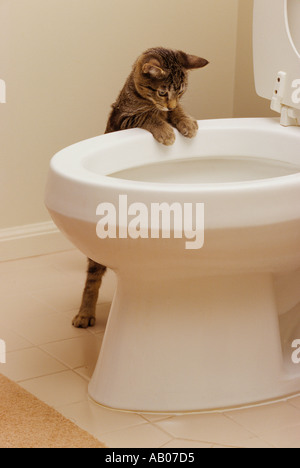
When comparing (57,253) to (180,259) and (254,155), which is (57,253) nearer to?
(254,155)

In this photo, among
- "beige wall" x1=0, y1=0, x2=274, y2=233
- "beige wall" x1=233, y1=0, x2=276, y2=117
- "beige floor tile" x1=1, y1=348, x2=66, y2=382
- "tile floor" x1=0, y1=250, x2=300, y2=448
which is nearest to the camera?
"tile floor" x1=0, y1=250, x2=300, y2=448

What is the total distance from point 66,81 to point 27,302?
0.63 m

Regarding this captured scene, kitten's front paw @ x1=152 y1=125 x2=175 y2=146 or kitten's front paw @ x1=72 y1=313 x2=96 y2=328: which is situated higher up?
kitten's front paw @ x1=152 y1=125 x2=175 y2=146

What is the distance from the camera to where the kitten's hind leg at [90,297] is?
1.84 metres

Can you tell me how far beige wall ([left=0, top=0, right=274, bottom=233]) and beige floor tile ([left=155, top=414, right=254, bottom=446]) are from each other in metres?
0.99

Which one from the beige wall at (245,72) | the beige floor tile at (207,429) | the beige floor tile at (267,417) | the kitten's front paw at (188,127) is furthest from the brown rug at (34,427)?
the beige wall at (245,72)

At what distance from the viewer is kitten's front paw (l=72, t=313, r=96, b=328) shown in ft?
6.21

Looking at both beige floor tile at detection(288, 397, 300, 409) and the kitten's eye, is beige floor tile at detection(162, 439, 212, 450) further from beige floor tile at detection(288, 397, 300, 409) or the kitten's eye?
the kitten's eye

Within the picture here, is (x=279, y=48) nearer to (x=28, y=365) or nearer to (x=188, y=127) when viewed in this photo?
(x=188, y=127)

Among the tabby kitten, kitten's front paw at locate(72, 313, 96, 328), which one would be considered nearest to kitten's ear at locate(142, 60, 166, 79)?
the tabby kitten

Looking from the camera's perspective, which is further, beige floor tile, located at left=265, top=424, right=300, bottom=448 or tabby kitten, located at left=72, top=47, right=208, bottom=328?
tabby kitten, located at left=72, top=47, right=208, bottom=328

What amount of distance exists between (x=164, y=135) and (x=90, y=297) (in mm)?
441

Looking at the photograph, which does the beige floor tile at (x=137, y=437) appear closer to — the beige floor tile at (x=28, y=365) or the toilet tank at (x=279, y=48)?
the beige floor tile at (x=28, y=365)

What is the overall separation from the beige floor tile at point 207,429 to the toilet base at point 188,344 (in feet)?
0.08
